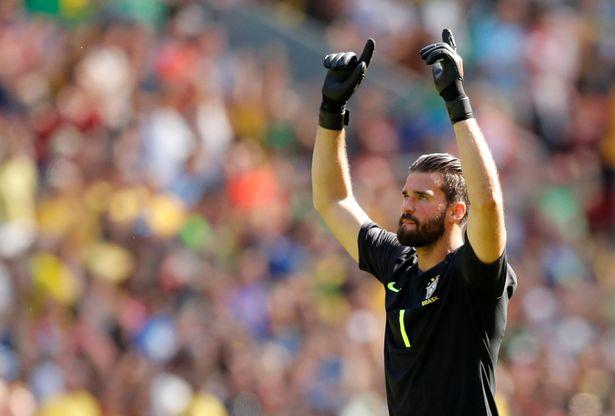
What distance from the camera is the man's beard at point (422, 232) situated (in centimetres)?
534

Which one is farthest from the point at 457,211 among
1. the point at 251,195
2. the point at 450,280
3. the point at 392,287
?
the point at 251,195

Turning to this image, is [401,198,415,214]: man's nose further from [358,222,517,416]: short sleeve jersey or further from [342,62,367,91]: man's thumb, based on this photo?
[342,62,367,91]: man's thumb

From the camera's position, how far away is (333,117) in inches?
235

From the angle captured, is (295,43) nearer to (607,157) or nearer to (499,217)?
(607,157)

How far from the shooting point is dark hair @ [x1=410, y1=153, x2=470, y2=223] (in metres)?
5.41

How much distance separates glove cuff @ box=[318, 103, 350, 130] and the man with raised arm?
0.61m

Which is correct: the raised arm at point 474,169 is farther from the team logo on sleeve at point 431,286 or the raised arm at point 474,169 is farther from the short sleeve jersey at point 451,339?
the team logo on sleeve at point 431,286

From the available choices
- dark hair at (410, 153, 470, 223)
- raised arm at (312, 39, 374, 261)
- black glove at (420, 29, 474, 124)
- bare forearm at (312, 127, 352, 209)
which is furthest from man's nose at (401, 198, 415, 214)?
bare forearm at (312, 127, 352, 209)

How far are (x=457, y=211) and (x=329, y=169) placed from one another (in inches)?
32.7

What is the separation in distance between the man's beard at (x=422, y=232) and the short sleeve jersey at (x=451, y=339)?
100 mm

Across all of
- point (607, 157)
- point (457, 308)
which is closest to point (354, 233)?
point (457, 308)

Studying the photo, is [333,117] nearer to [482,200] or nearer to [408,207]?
[408,207]

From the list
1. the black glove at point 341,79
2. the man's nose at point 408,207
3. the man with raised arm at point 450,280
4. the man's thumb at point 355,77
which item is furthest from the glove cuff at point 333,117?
the man's nose at point 408,207

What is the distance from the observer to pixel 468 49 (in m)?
15.1
